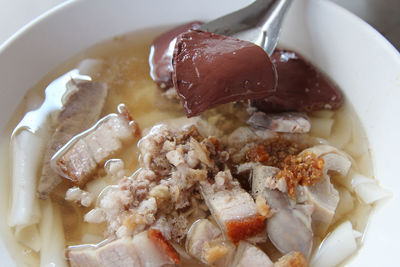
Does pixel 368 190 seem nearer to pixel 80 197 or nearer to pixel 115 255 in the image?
pixel 115 255

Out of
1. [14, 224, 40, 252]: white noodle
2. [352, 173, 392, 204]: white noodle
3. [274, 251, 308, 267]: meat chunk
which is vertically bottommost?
[352, 173, 392, 204]: white noodle

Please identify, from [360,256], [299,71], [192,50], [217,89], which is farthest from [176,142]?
[360,256]

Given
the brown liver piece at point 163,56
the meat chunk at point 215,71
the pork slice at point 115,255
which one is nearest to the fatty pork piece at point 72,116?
the brown liver piece at point 163,56

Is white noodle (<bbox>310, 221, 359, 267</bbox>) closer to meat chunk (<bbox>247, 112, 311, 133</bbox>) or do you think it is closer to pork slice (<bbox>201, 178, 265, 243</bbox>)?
pork slice (<bbox>201, 178, 265, 243</bbox>)

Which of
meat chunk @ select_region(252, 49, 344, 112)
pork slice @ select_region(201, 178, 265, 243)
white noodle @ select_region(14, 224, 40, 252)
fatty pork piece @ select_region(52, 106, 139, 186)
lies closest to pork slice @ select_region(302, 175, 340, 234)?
pork slice @ select_region(201, 178, 265, 243)

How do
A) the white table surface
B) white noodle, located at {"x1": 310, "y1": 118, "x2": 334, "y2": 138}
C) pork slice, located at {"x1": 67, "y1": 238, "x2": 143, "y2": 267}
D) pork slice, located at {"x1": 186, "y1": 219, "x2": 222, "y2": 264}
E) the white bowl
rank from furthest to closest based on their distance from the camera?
the white table surface → white noodle, located at {"x1": 310, "y1": 118, "x2": 334, "y2": 138} → the white bowl → pork slice, located at {"x1": 186, "y1": 219, "x2": 222, "y2": 264} → pork slice, located at {"x1": 67, "y1": 238, "x2": 143, "y2": 267}

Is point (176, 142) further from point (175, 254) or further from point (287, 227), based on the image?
point (287, 227)
